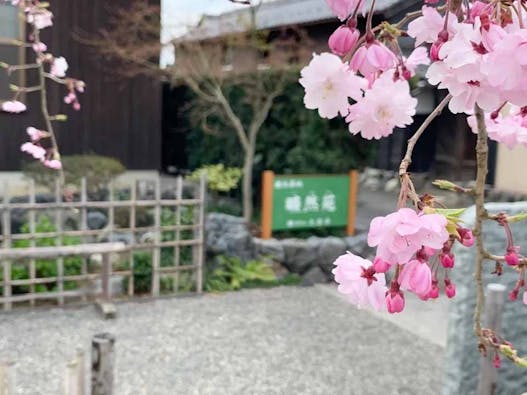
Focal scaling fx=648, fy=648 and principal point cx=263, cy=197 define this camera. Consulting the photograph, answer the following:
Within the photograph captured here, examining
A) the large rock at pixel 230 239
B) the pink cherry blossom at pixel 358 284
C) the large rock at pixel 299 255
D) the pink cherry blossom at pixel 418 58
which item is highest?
the pink cherry blossom at pixel 418 58

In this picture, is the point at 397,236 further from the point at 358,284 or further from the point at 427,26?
the point at 427,26

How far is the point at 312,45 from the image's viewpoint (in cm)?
802

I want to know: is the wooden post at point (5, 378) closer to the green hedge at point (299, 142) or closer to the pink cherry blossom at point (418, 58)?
the pink cherry blossom at point (418, 58)

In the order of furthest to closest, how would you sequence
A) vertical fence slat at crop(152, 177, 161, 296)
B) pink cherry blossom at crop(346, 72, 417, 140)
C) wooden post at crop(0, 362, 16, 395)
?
vertical fence slat at crop(152, 177, 161, 296)
wooden post at crop(0, 362, 16, 395)
pink cherry blossom at crop(346, 72, 417, 140)

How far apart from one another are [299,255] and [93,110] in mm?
3441

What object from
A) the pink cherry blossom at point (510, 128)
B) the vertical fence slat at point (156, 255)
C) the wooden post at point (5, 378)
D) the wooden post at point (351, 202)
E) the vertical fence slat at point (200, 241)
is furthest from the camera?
the wooden post at point (351, 202)

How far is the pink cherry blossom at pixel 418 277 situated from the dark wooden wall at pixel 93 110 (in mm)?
7536

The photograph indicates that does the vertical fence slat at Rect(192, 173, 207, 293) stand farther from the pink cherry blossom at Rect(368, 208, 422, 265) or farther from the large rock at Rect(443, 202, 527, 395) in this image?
the pink cherry blossom at Rect(368, 208, 422, 265)

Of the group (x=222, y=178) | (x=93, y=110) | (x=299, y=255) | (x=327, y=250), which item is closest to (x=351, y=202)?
(x=327, y=250)

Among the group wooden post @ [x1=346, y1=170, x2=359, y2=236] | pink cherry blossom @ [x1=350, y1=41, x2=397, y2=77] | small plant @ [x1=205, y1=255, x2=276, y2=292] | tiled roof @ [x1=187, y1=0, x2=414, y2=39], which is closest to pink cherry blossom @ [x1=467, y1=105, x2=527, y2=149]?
pink cherry blossom @ [x1=350, y1=41, x2=397, y2=77]

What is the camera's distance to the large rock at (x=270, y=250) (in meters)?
6.56

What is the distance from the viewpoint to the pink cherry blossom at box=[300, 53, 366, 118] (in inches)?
35.8

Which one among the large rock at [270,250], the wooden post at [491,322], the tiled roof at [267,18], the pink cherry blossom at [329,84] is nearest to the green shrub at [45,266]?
the large rock at [270,250]

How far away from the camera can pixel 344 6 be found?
88 cm
